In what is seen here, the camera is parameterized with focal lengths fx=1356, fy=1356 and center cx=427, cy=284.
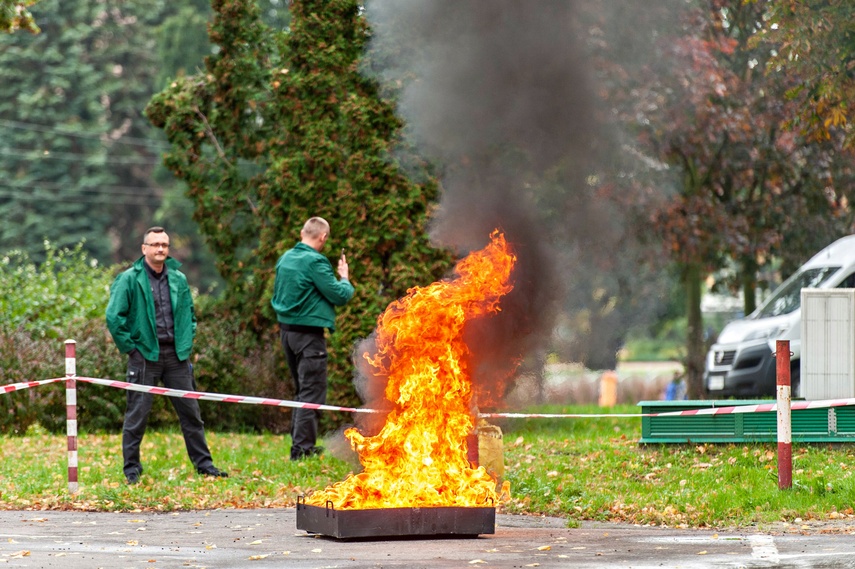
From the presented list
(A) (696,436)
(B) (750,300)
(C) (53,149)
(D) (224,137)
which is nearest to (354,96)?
(D) (224,137)

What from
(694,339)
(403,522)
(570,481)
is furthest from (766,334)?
(403,522)

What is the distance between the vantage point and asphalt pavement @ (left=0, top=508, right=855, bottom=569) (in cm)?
702

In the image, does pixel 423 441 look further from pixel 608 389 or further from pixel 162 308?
pixel 608 389

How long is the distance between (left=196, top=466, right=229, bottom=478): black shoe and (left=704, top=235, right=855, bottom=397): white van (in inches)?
317

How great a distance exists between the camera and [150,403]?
11.2 meters

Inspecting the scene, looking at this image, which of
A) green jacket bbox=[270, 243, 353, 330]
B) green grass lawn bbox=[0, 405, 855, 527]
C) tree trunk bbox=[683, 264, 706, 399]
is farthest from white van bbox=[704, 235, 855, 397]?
green jacket bbox=[270, 243, 353, 330]

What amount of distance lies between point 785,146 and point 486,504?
1405 cm

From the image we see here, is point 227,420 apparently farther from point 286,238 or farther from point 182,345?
point 182,345

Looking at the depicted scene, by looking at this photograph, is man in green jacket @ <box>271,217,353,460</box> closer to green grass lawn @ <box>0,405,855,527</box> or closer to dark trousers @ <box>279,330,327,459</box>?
dark trousers @ <box>279,330,327,459</box>

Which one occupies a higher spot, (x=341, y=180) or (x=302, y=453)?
(x=341, y=180)

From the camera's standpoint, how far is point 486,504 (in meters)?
8.36

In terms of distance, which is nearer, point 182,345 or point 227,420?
point 182,345

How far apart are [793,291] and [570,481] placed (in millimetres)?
8367

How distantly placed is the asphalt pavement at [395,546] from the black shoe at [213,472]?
1.84 m
